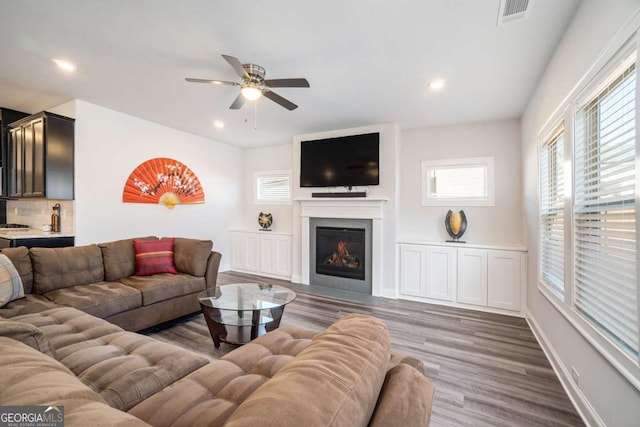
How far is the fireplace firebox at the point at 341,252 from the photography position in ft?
14.3

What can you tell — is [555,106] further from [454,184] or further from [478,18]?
[454,184]

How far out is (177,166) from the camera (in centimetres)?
470

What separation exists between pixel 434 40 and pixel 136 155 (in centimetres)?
423

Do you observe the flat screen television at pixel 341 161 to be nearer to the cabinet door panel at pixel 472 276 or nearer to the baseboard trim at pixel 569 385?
the cabinet door panel at pixel 472 276

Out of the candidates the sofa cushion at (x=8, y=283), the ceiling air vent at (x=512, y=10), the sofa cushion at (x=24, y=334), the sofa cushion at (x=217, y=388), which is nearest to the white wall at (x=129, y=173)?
the sofa cushion at (x=8, y=283)

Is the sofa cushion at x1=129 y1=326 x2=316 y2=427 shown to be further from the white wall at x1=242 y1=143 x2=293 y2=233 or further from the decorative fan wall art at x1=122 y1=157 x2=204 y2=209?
the white wall at x1=242 y1=143 x2=293 y2=233

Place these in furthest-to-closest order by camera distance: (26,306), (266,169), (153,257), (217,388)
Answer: (266,169) < (153,257) < (26,306) < (217,388)

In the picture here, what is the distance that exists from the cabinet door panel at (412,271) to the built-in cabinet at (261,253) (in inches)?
81.3

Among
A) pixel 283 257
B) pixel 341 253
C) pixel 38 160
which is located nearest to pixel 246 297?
pixel 341 253

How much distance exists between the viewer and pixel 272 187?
5.73 meters

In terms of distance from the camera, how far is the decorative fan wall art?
13.6 feet

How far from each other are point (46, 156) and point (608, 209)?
17.4 feet

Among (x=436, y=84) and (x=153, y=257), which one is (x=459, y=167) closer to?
(x=436, y=84)

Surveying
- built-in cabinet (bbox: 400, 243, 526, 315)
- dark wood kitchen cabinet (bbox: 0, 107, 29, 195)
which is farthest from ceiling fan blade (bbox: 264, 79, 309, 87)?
dark wood kitchen cabinet (bbox: 0, 107, 29, 195)
